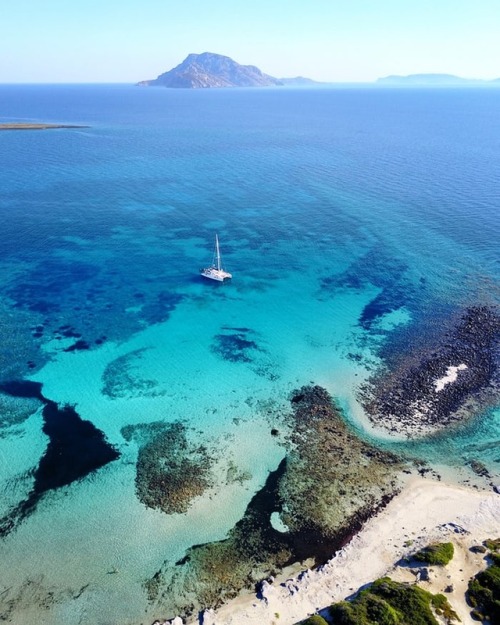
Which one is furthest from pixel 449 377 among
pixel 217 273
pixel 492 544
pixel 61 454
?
pixel 61 454

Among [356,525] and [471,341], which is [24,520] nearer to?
[356,525]

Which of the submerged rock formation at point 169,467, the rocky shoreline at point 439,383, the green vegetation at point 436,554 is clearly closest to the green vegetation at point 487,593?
the green vegetation at point 436,554

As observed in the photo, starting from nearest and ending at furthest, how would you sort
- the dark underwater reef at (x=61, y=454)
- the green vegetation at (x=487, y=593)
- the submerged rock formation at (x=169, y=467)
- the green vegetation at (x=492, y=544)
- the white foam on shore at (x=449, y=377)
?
the green vegetation at (x=487, y=593)
the green vegetation at (x=492, y=544)
the dark underwater reef at (x=61, y=454)
the submerged rock formation at (x=169, y=467)
the white foam on shore at (x=449, y=377)

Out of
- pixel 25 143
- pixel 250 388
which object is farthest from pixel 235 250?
pixel 25 143

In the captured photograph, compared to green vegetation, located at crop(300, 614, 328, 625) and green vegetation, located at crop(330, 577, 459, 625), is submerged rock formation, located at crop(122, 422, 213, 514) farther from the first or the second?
green vegetation, located at crop(330, 577, 459, 625)

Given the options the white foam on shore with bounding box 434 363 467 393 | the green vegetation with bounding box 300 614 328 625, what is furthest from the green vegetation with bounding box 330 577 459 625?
the white foam on shore with bounding box 434 363 467 393

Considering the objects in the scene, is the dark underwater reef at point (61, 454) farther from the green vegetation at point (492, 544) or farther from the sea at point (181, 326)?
the green vegetation at point (492, 544)

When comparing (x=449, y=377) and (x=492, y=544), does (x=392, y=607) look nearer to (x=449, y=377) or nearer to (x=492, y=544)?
(x=492, y=544)
